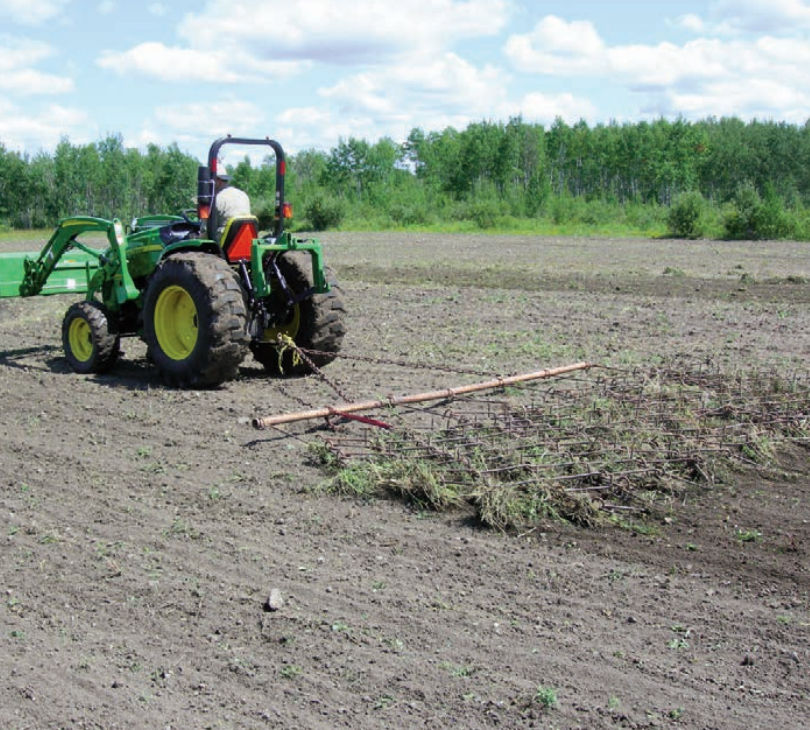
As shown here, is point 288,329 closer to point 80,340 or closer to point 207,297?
point 207,297

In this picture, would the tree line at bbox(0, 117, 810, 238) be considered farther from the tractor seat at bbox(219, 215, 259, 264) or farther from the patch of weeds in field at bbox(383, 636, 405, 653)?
the patch of weeds in field at bbox(383, 636, 405, 653)

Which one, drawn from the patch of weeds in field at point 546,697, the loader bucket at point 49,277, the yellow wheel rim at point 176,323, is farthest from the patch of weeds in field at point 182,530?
the loader bucket at point 49,277

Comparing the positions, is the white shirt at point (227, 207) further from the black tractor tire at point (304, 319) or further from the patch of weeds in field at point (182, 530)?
the patch of weeds in field at point (182, 530)

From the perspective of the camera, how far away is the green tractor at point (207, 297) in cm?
848

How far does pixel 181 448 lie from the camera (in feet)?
22.8

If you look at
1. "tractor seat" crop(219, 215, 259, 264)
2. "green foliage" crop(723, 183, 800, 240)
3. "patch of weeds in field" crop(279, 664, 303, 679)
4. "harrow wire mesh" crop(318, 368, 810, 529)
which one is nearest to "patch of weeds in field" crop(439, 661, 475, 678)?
"patch of weeds in field" crop(279, 664, 303, 679)

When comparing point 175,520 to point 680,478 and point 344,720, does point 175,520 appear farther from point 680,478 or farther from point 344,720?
point 680,478

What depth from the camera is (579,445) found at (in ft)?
20.7

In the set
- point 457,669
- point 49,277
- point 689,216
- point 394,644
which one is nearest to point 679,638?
point 457,669

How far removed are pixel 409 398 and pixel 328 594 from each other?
318 centimetres

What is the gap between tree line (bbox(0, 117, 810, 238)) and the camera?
63.3 metres

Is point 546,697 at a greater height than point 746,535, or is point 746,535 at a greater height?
point 746,535

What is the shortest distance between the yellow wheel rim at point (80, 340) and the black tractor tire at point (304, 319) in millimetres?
1714

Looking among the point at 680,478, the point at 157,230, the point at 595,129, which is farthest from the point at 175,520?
the point at 595,129
